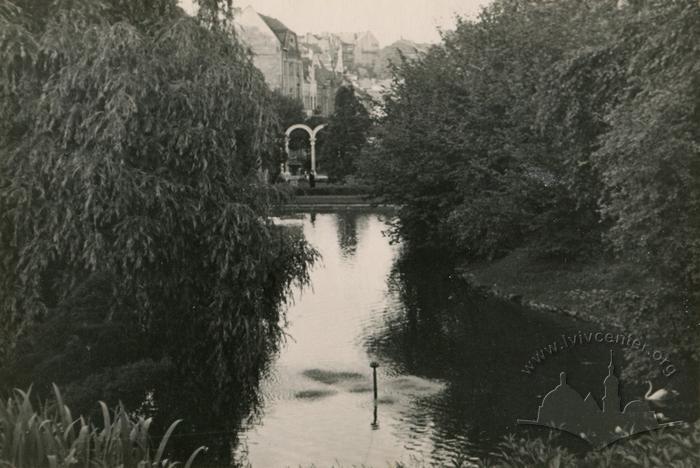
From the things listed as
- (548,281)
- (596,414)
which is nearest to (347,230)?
(548,281)

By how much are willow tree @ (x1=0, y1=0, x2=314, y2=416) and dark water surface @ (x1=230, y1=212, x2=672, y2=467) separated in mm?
1978

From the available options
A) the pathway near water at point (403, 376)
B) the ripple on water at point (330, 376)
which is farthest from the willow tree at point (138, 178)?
the ripple on water at point (330, 376)

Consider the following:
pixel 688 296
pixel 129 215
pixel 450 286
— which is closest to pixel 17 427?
pixel 129 215

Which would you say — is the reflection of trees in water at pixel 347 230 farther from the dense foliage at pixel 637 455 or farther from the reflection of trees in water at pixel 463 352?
the dense foliage at pixel 637 455

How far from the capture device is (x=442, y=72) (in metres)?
33.4

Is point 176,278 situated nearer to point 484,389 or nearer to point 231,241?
point 231,241

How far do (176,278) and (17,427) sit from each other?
254 inches

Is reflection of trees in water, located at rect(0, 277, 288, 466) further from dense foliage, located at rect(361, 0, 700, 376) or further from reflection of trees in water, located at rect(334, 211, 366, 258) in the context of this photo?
reflection of trees in water, located at rect(334, 211, 366, 258)

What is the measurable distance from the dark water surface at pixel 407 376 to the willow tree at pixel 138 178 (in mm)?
1978

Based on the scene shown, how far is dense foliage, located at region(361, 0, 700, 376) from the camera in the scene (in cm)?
1370

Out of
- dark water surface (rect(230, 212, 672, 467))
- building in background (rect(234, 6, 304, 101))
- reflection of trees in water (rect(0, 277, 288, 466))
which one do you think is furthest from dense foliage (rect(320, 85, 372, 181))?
reflection of trees in water (rect(0, 277, 288, 466))

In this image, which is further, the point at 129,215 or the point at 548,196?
the point at 548,196

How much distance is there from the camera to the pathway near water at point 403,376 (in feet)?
45.4

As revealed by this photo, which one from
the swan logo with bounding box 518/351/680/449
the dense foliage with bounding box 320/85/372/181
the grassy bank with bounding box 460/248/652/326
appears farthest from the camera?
the dense foliage with bounding box 320/85/372/181
